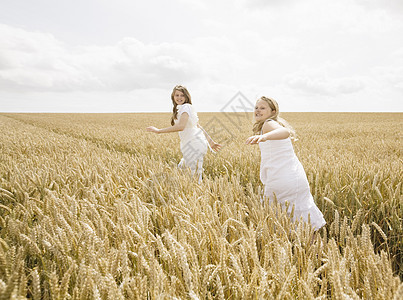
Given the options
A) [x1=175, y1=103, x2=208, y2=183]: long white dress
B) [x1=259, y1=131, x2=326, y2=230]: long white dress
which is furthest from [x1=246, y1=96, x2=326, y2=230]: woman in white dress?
[x1=175, y1=103, x2=208, y2=183]: long white dress

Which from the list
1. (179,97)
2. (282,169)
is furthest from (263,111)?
(179,97)

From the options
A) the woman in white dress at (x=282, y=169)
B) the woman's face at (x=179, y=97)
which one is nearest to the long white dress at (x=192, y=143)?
the woman's face at (x=179, y=97)

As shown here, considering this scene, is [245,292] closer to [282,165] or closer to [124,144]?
[282,165]

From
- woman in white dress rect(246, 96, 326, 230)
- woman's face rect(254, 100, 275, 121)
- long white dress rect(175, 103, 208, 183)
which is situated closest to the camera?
woman in white dress rect(246, 96, 326, 230)

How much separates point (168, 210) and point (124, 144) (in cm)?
546

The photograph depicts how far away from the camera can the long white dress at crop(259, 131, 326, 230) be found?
236 centimetres

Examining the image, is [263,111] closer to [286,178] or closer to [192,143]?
[286,178]

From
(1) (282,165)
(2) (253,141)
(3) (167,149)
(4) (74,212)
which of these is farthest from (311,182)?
(3) (167,149)

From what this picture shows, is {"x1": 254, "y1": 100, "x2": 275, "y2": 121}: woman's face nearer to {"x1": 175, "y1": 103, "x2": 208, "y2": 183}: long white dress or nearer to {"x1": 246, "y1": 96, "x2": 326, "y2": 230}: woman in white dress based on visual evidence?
{"x1": 246, "y1": 96, "x2": 326, "y2": 230}: woman in white dress

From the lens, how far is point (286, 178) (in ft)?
7.85

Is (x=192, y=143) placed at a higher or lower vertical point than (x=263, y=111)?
lower

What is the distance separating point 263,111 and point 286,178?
70 cm

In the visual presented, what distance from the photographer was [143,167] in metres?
3.11

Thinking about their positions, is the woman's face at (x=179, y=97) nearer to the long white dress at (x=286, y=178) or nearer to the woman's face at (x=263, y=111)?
the woman's face at (x=263, y=111)
